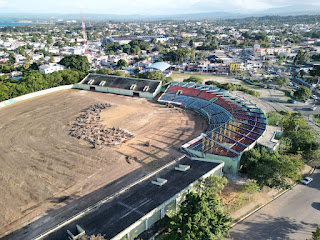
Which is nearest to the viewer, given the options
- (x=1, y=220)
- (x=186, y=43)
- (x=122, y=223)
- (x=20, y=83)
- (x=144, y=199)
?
(x=122, y=223)

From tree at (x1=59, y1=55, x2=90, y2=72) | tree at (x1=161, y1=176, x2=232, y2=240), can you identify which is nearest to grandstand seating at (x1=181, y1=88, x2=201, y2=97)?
tree at (x1=161, y1=176, x2=232, y2=240)

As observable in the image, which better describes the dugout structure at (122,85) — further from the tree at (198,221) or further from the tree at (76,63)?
the tree at (198,221)

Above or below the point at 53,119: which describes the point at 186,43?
A: above

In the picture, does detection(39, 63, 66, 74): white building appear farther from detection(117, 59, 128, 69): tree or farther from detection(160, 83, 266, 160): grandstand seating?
detection(160, 83, 266, 160): grandstand seating

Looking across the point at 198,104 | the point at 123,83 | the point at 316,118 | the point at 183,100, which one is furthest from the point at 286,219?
the point at 123,83

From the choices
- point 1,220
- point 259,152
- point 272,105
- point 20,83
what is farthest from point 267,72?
point 1,220

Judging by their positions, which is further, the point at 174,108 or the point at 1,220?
the point at 174,108

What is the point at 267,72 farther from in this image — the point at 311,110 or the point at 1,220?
the point at 1,220
